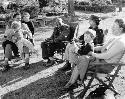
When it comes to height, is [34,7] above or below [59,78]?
above

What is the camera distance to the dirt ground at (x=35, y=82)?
17.8 feet

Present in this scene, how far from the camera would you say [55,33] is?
24.0 feet

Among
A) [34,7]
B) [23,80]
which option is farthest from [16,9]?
[23,80]

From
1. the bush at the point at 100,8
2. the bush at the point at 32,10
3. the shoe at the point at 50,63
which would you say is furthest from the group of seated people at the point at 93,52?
the bush at the point at 100,8

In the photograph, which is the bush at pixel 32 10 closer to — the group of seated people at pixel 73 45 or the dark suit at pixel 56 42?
the group of seated people at pixel 73 45

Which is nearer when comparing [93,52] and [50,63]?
[93,52]

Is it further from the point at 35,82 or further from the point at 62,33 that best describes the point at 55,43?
the point at 35,82

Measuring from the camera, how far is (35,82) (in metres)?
6.10

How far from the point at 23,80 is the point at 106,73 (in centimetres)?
213

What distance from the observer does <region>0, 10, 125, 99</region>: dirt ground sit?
5438 millimetres

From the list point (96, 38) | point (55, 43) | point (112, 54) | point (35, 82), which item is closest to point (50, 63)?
point (55, 43)

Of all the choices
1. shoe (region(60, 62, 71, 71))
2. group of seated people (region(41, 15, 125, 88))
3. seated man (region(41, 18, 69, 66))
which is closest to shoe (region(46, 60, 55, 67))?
seated man (region(41, 18, 69, 66))

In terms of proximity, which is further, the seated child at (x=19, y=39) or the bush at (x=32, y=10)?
the bush at (x=32, y=10)

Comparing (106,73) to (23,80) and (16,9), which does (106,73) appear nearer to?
(23,80)
